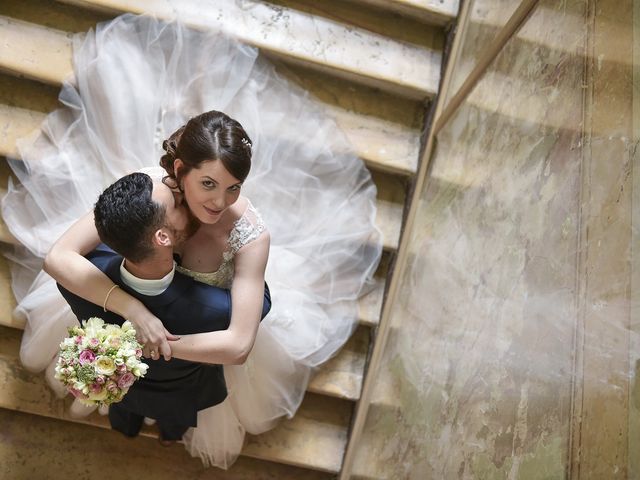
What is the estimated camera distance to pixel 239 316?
230cm

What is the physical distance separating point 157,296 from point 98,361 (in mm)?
314

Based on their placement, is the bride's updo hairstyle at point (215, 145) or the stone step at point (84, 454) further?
the stone step at point (84, 454)

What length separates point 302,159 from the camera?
3047 millimetres

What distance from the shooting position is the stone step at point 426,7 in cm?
317

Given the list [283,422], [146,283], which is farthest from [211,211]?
[283,422]

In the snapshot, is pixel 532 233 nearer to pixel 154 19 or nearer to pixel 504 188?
pixel 504 188

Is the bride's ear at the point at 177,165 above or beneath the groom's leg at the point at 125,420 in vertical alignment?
above

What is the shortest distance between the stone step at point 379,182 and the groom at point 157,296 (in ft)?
2.83

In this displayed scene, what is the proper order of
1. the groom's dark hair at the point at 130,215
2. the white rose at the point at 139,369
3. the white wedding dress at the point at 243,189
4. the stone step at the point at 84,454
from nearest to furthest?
the groom's dark hair at the point at 130,215 < the white rose at the point at 139,369 < the white wedding dress at the point at 243,189 < the stone step at the point at 84,454

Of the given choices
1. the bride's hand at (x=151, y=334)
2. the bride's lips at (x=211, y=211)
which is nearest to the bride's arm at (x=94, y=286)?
the bride's hand at (x=151, y=334)

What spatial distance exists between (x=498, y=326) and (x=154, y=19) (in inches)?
78.1

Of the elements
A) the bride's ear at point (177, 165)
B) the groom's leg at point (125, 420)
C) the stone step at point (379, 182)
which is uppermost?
the stone step at point (379, 182)

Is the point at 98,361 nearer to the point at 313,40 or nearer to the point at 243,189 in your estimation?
the point at 243,189

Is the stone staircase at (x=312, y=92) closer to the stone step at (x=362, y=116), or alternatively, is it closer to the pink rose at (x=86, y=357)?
the stone step at (x=362, y=116)
